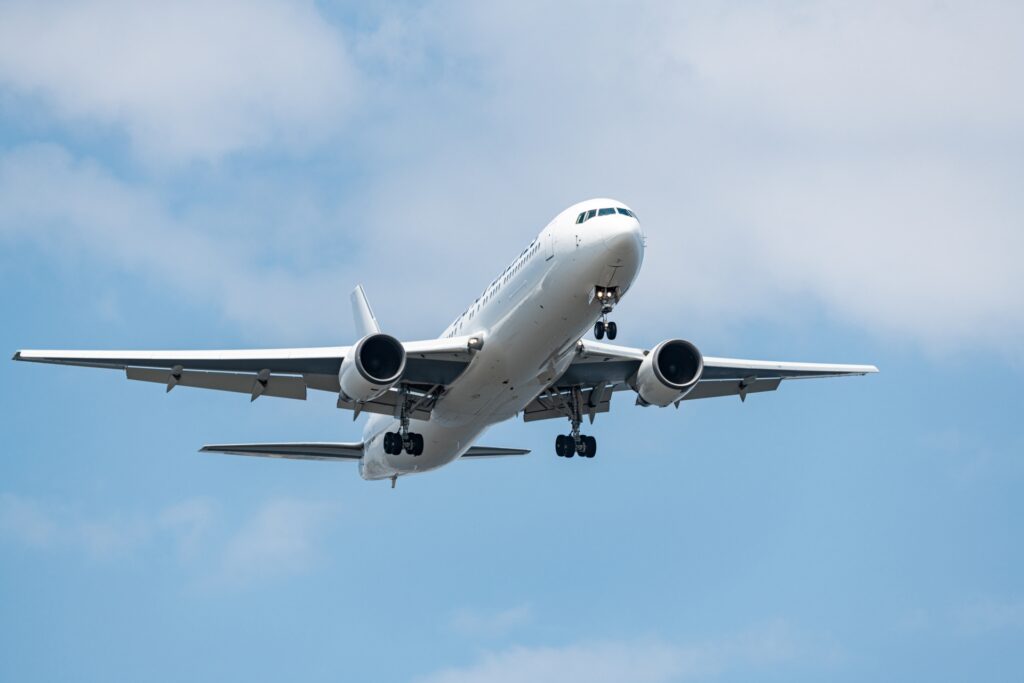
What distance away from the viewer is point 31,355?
1359 inches

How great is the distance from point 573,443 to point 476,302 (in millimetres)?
5120

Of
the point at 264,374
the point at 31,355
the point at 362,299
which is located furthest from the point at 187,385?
the point at 362,299

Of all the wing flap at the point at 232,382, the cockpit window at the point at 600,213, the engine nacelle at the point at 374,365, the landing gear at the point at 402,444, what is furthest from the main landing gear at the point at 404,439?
the cockpit window at the point at 600,213

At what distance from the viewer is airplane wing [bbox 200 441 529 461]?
1665 inches

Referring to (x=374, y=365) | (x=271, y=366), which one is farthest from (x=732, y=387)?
(x=271, y=366)

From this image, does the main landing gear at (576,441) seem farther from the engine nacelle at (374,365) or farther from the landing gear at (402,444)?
the engine nacelle at (374,365)

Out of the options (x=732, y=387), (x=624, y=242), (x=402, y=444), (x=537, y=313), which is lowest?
(x=402, y=444)

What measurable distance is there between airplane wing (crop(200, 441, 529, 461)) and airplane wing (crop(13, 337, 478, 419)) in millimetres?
3856

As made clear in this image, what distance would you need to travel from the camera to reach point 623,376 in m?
39.8

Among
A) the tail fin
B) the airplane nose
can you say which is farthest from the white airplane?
the tail fin

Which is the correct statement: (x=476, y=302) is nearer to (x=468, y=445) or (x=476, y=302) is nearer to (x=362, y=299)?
(x=468, y=445)

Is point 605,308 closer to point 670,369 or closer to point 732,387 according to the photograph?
point 670,369

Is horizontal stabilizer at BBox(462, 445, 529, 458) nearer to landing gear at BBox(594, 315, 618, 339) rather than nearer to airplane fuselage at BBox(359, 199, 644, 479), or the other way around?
airplane fuselage at BBox(359, 199, 644, 479)

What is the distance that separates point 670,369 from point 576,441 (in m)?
3.68
